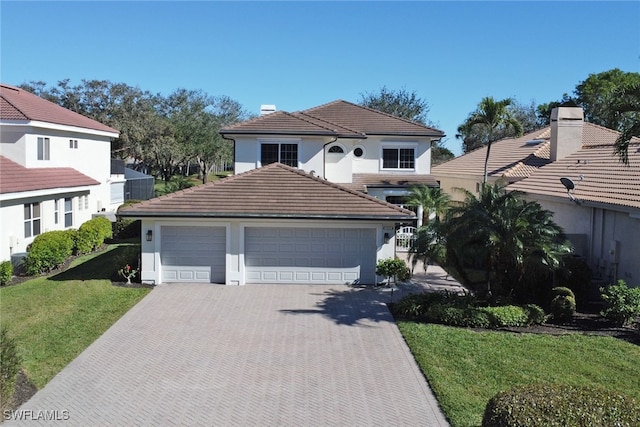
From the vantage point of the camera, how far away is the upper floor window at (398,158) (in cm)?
2894

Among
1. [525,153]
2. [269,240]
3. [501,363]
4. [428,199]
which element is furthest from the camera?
[525,153]

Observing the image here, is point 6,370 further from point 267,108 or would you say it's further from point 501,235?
point 267,108

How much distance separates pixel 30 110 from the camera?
24.0m

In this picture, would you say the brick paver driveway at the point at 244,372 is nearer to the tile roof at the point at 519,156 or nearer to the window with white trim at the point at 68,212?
the window with white trim at the point at 68,212

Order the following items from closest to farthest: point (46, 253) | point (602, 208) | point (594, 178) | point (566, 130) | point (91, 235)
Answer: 1. point (602, 208)
2. point (594, 178)
3. point (46, 253)
4. point (91, 235)
5. point (566, 130)

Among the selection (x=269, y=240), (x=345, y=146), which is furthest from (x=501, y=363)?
(x=345, y=146)

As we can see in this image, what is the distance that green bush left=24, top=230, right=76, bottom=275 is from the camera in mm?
19734

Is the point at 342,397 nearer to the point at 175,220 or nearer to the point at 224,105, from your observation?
the point at 175,220

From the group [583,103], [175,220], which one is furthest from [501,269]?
[583,103]

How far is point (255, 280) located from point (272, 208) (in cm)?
252

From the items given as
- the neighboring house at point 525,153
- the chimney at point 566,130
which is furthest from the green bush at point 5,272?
the chimney at point 566,130

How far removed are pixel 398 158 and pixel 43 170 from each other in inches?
691

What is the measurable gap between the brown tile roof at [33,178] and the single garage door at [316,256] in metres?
10.0

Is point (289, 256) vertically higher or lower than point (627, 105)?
lower
